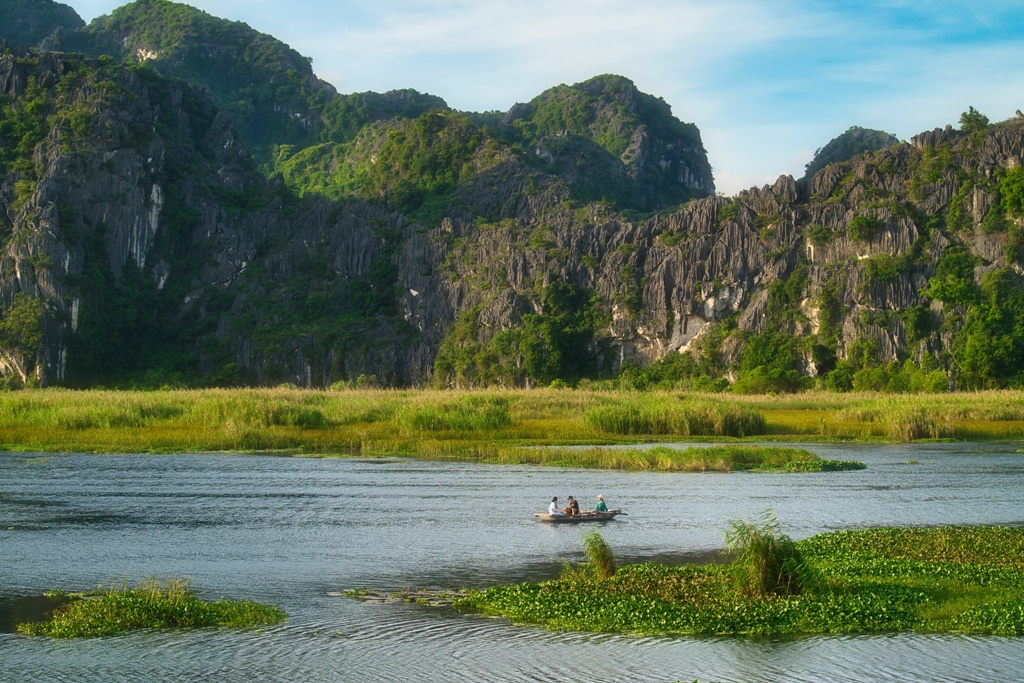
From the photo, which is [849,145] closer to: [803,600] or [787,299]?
[787,299]

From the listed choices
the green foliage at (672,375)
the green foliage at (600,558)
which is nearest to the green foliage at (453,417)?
the green foliage at (600,558)

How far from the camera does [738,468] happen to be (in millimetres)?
43562

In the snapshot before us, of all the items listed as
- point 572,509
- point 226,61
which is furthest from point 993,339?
point 226,61

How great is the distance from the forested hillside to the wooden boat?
198 ft

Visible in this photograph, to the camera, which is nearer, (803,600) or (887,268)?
(803,600)

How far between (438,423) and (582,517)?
1026 inches

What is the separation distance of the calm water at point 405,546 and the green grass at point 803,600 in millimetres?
557

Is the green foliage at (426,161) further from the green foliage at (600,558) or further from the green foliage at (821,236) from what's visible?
the green foliage at (600,558)

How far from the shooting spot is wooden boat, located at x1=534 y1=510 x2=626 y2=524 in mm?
30031

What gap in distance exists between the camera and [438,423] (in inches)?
2197

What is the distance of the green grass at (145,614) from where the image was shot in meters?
19.1

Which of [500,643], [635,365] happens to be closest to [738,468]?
[500,643]

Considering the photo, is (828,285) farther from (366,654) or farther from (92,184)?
(366,654)

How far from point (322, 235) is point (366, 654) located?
113 metres
